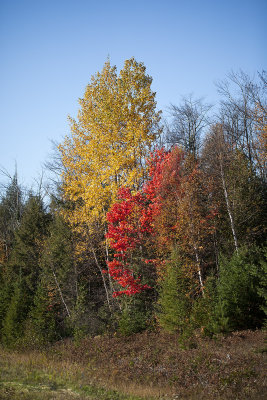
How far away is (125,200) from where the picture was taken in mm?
17156

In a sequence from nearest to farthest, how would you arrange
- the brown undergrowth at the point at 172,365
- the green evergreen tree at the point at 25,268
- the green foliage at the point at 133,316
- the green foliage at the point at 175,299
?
the brown undergrowth at the point at 172,365, the green foliage at the point at 175,299, the green foliage at the point at 133,316, the green evergreen tree at the point at 25,268

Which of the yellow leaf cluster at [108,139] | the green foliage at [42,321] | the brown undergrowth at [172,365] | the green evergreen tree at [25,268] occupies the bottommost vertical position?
the brown undergrowth at [172,365]

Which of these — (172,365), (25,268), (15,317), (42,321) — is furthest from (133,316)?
(25,268)

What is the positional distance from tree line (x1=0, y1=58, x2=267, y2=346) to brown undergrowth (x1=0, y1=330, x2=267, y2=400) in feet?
2.86

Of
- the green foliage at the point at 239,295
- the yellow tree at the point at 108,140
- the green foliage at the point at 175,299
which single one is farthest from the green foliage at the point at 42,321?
the green foliage at the point at 239,295

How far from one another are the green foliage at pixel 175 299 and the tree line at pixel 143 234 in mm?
55

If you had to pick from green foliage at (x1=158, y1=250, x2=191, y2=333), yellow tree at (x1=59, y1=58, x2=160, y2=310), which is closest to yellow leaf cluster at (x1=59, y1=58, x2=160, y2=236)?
yellow tree at (x1=59, y1=58, x2=160, y2=310)

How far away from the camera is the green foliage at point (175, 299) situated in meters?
15.1

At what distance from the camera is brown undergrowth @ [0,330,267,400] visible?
33.4ft

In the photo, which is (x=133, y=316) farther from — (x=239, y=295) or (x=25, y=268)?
(x=25, y=268)

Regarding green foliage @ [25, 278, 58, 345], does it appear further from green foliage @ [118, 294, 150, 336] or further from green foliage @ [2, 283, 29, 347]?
green foliage @ [118, 294, 150, 336]

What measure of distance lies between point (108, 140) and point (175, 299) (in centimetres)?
947

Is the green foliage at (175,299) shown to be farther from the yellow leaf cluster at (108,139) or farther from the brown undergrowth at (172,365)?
the yellow leaf cluster at (108,139)

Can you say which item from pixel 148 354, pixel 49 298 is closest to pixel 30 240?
pixel 49 298
